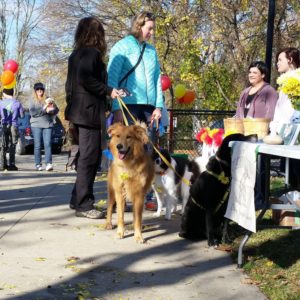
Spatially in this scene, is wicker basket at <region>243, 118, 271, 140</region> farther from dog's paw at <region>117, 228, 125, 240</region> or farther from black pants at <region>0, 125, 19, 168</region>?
black pants at <region>0, 125, 19, 168</region>

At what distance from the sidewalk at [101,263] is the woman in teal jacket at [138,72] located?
1.31 metres

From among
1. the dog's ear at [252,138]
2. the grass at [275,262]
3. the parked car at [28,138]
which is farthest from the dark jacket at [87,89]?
the parked car at [28,138]

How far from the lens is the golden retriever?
5359mm

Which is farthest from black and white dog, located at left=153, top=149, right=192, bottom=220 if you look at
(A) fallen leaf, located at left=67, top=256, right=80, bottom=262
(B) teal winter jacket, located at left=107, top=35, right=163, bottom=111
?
(A) fallen leaf, located at left=67, top=256, right=80, bottom=262

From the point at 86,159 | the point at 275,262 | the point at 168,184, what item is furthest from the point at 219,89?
the point at 275,262

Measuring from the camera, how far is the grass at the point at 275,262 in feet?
12.6

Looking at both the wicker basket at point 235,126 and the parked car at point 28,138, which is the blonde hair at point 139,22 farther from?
the parked car at point 28,138

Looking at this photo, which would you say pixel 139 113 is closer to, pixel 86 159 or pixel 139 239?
pixel 86 159

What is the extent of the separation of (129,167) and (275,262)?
168 cm

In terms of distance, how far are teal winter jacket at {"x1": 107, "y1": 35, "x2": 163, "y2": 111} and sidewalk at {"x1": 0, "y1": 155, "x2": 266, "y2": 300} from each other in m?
1.43

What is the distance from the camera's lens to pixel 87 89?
5.92 m

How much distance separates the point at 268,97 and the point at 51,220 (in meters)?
2.87

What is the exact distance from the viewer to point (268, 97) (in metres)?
6.34

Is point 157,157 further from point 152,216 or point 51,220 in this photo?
point 51,220
